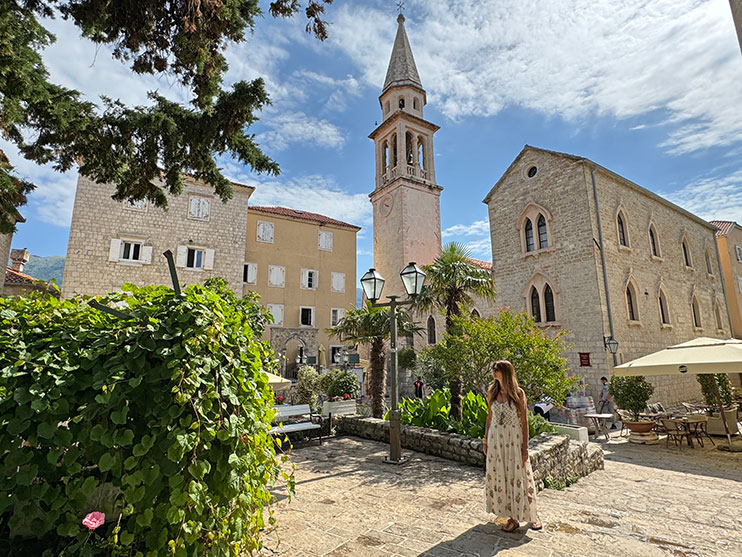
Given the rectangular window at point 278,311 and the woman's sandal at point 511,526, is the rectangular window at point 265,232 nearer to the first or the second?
the rectangular window at point 278,311

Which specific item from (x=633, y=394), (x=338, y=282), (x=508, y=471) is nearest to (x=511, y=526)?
(x=508, y=471)

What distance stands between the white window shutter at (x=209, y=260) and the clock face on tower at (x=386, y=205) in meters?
11.9

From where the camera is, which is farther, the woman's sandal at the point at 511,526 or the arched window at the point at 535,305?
the arched window at the point at 535,305

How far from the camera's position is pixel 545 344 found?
8.50m

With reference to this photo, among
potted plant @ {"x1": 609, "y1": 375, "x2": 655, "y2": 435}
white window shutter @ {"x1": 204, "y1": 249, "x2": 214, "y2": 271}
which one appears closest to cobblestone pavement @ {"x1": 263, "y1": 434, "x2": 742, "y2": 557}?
potted plant @ {"x1": 609, "y1": 375, "x2": 655, "y2": 435}

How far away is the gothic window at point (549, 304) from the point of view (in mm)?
16972

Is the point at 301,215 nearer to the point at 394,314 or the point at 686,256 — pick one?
the point at 394,314

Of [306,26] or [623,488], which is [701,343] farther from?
[306,26]

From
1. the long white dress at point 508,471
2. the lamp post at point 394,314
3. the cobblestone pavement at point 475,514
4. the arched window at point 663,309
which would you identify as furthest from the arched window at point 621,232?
the long white dress at point 508,471

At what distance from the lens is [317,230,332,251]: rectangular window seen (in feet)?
92.9

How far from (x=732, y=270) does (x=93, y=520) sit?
37.4m

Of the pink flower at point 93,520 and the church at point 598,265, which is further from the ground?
the church at point 598,265

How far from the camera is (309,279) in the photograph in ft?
89.8

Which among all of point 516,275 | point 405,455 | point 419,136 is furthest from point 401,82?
point 405,455
